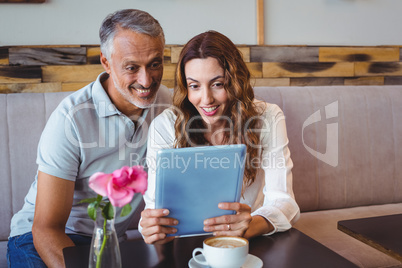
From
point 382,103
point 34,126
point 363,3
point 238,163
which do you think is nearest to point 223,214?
point 238,163

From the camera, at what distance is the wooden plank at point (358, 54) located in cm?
242

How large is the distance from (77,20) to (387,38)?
187cm

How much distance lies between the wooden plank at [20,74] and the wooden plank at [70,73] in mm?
33

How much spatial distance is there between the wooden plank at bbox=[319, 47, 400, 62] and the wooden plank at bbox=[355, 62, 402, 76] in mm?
25

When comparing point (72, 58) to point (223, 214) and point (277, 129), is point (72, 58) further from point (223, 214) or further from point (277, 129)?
point (223, 214)

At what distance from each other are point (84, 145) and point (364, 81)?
6.01ft

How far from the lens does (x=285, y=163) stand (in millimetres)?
1439

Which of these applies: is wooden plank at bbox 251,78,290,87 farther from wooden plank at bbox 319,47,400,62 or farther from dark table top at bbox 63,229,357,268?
dark table top at bbox 63,229,357,268

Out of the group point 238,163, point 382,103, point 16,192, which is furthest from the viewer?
point 382,103

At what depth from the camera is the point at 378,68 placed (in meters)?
2.53

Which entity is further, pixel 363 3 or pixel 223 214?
pixel 363 3

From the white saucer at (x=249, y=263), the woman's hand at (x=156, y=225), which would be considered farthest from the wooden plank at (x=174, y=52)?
the white saucer at (x=249, y=263)
